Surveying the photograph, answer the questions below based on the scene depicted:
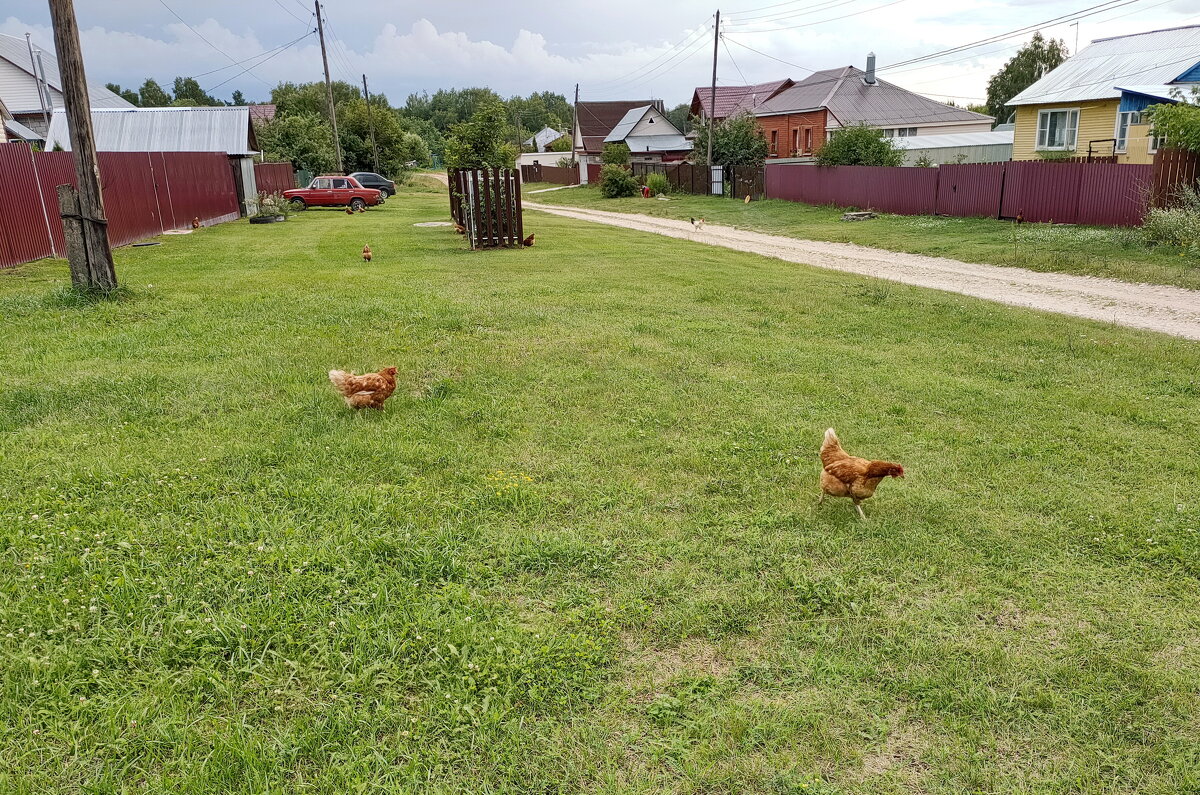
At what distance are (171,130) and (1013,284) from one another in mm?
32224

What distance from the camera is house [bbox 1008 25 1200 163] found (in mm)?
27484

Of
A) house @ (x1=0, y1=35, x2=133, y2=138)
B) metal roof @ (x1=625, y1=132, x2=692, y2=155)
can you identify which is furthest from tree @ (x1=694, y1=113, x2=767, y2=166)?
house @ (x1=0, y1=35, x2=133, y2=138)

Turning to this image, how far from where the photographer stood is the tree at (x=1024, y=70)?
5678 cm

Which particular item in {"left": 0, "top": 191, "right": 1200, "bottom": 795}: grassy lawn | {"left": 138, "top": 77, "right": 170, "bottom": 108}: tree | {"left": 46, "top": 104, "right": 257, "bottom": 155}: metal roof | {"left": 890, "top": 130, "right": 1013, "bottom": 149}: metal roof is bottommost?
{"left": 0, "top": 191, "right": 1200, "bottom": 795}: grassy lawn

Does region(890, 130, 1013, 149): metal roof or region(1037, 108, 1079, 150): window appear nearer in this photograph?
region(1037, 108, 1079, 150): window

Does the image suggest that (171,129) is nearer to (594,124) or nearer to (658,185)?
(658,185)

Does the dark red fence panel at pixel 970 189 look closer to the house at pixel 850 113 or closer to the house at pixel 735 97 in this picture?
the house at pixel 850 113

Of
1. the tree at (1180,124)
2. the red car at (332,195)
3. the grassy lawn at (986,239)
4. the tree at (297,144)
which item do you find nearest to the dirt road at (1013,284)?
the grassy lawn at (986,239)

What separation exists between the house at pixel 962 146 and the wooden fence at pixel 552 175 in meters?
23.5

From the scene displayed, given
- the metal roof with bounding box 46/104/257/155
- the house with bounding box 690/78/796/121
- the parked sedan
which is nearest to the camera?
the metal roof with bounding box 46/104/257/155

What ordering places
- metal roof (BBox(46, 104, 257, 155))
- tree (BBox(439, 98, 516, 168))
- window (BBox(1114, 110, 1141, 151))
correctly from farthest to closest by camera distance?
metal roof (BBox(46, 104, 257, 155)) → window (BBox(1114, 110, 1141, 151)) → tree (BBox(439, 98, 516, 168))

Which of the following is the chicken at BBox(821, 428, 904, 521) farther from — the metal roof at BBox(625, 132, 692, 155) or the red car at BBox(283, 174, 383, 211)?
the metal roof at BBox(625, 132, 692, 155)

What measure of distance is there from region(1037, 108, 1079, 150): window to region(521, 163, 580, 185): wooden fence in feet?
105

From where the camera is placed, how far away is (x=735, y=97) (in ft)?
174
